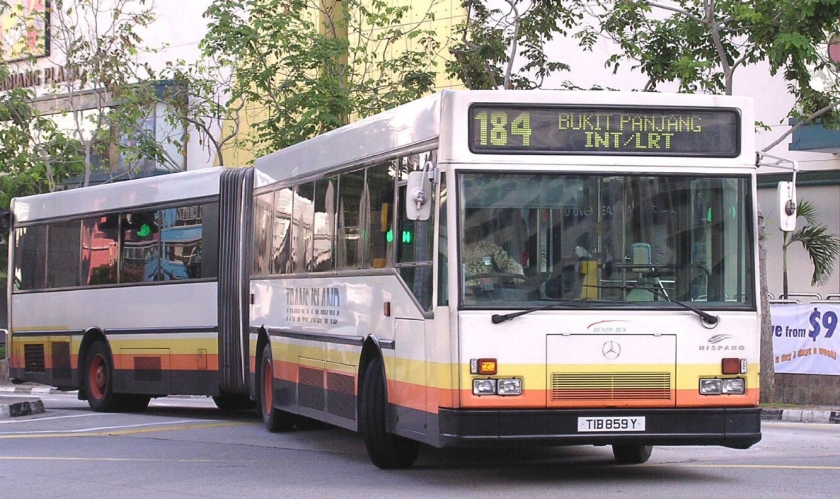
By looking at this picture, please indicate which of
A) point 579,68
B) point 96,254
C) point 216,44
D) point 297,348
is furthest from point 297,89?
point 297,348

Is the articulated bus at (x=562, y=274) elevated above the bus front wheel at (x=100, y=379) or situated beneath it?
elevated above

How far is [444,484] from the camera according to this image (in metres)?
10.6

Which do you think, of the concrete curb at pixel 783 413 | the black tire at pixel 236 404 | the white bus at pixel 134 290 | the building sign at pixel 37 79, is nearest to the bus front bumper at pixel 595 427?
the white bus at pixel 134 290

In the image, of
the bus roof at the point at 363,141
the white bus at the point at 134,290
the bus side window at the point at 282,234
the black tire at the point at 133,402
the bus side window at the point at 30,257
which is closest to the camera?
the bus roof at the point at 363,141

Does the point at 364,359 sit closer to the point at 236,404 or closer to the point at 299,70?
the point at 236,404

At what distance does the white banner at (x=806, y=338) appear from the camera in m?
20.0

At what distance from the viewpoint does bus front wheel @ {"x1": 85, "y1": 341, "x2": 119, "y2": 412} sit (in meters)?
19.1

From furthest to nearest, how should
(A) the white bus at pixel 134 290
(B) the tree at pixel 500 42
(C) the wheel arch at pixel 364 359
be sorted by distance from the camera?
(B) the tree at pixel 500 42 < (A) the white bus at pixel 134 290 < (C) the wheel arch at pixel 364 359

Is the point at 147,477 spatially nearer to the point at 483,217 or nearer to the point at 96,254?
the point at 483,217

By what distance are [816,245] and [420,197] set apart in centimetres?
1668

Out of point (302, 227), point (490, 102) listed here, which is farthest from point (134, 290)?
point (490, 102)

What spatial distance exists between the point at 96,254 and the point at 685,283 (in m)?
11.2

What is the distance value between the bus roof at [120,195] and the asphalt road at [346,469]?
131 inches

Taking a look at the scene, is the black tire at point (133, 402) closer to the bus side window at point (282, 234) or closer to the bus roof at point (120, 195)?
the bus roof at point (120, 195)
